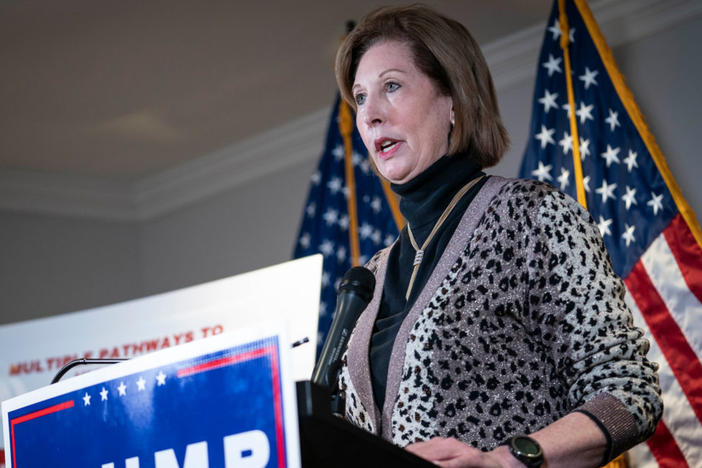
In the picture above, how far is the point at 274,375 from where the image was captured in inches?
32.0

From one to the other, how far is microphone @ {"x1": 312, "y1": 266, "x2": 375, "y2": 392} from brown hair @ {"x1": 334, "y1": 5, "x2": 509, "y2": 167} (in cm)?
44

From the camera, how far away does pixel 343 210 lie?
4340mm

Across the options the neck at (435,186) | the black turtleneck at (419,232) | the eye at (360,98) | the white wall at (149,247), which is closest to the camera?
the black turtleneck at (419,232)

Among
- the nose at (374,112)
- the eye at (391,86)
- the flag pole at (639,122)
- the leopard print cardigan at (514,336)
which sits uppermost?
the flag pole at (639,122)

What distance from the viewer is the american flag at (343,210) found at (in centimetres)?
422

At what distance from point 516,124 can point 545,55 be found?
68cm

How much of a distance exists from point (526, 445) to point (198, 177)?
512 cm

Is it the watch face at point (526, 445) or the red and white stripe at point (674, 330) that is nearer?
the watch face at point (526, 445)

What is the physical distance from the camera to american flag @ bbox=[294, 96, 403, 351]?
4.22 metres

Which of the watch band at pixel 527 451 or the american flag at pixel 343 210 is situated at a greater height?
the american flag at pixel 343 210

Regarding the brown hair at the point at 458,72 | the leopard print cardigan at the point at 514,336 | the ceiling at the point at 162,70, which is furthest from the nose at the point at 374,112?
the ceiling at the point at 162,70

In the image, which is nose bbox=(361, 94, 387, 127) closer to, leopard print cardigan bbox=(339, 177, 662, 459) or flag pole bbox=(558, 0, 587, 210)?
leopard print cardigan bbox=(339, 177, 662, 459)

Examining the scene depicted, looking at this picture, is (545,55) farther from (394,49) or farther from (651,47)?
(394,49)

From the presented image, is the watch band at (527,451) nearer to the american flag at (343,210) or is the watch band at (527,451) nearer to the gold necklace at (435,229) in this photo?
the gold necklace at (435,229)
